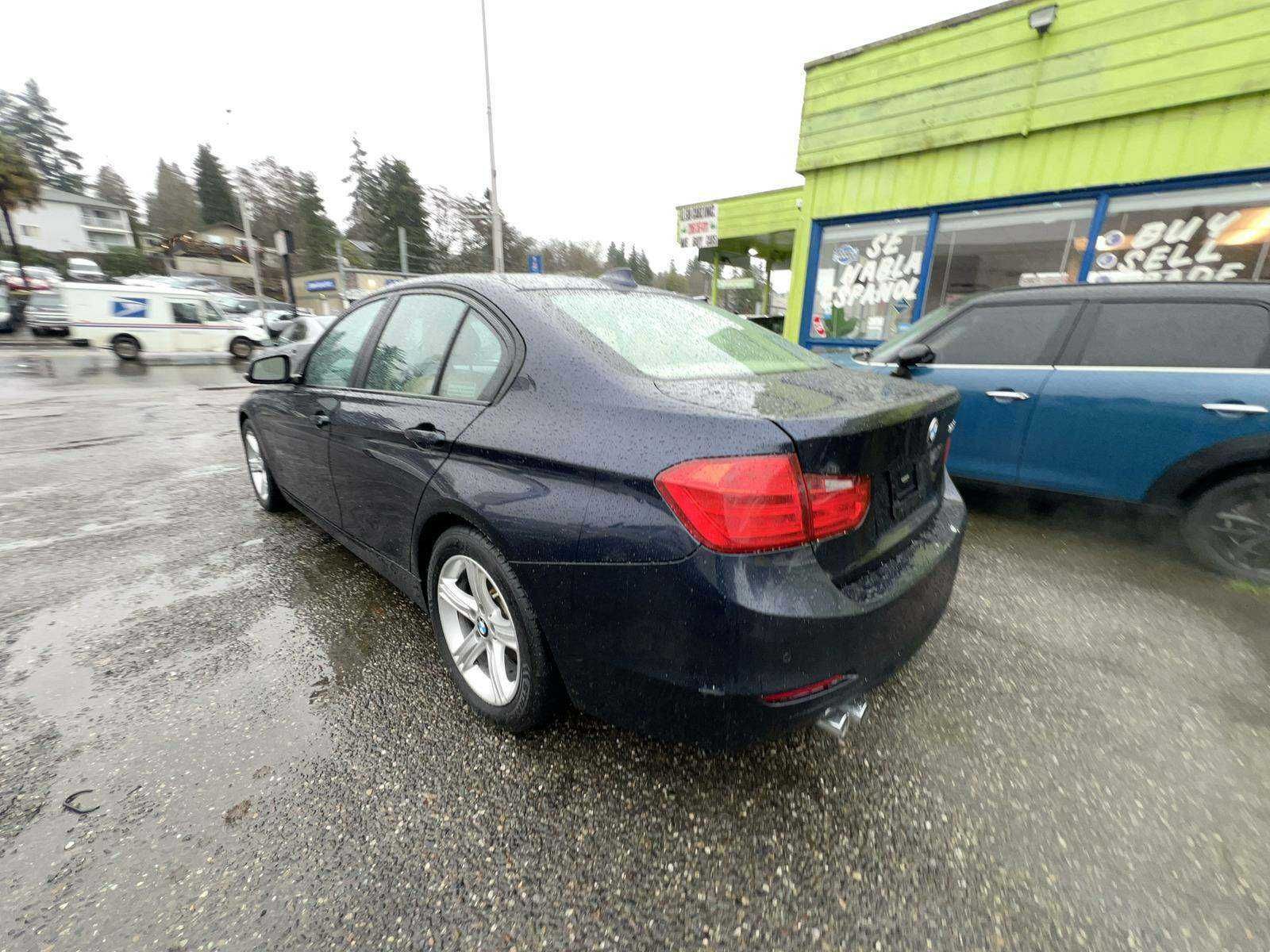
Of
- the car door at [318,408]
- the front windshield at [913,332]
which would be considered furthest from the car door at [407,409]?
the front windshield at [913,332]

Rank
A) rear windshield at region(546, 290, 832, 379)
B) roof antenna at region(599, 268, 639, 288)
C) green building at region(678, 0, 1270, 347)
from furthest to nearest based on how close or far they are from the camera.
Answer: green building at region(678, 0, 1270, 347)
roof antenna at region(599, 268, 639, 288)
rear windshield at region(546, 290, 832, 379)

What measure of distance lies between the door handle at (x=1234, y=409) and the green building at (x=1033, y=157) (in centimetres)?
290

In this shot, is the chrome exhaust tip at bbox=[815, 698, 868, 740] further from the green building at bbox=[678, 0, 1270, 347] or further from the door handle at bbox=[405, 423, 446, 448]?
the green building at bbox=[678, 0, 1270, 347]

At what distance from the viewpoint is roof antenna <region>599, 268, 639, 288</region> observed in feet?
8.27

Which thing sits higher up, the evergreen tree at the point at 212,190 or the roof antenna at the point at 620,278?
the evergreen tree at the point at 212,190

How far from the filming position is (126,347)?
15750mm

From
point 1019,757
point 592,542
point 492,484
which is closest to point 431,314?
point 492,484

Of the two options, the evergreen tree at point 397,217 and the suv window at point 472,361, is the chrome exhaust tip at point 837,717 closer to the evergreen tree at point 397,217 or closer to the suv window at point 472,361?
the suv window at point 472,361

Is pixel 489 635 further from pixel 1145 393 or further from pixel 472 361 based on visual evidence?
pixel 1145 393

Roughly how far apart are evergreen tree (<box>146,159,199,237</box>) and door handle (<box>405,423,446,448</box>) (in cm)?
8001

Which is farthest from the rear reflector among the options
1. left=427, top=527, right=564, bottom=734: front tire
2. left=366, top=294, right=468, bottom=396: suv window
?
left=366, top=294, right=468, bottom=396: suv window

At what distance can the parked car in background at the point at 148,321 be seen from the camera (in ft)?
49.5

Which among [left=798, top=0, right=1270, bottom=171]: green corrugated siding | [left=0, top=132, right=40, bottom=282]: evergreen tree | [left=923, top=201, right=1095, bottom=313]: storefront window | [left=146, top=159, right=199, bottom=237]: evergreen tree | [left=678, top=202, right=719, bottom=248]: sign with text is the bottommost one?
[left=923, top=201, right=1095, bottom=313]: storefront window

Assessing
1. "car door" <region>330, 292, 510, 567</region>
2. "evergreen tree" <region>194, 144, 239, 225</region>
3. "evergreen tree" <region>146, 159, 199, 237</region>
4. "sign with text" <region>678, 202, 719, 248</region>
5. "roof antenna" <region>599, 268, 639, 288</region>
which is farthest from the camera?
"evergreen tree" <region>194, 144, 239, 225</region>
